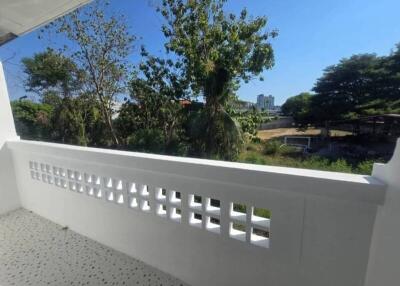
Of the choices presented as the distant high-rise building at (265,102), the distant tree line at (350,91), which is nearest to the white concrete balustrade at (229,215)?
the distant high-rise building at (265,102)

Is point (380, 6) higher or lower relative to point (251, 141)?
higher

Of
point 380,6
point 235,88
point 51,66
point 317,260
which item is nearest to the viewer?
point 317,260

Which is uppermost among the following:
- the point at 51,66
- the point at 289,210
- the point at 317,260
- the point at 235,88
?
the point at 51,66

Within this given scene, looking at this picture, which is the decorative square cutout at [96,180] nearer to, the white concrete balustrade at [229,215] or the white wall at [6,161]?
the white concrete balustrade at [229,215]

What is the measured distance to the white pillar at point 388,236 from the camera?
0.91 m

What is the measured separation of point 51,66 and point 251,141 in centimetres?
762

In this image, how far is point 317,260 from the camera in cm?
120

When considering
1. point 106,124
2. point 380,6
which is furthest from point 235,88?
point 106,124

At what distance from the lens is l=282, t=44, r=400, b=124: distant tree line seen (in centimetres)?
945

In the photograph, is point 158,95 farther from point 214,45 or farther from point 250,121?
point 250,121

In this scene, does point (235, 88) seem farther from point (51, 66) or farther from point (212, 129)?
point (51, 66)

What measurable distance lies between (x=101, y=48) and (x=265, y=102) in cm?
616

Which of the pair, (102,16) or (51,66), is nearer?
(102,16)

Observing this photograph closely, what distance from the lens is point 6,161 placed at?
9.72 ft
